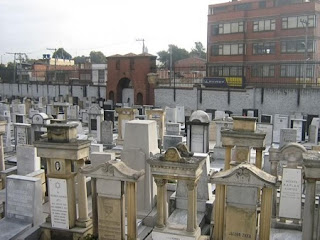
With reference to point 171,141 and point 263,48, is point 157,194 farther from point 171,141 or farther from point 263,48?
point 263,48

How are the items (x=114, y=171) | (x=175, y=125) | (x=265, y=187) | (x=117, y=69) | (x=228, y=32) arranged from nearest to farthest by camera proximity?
(x=265, y=187)
(x=114, y=171)
(x=175, y=125)
(x=117, y=69)
(x=228, y=32)

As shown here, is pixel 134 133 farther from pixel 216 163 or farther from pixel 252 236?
pixel 216 163

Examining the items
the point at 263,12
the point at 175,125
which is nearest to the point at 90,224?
the point at 175,125

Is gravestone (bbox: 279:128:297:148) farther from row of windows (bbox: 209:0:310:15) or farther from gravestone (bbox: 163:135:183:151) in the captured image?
row of windows (bbox: 209:0:310:15)

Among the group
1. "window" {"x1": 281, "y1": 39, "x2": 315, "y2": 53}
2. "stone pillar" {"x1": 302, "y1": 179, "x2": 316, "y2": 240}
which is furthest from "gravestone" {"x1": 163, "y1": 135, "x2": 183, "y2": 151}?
"window" {"x1": 281, "y1": 39, "x2": 315, "y2": 53}

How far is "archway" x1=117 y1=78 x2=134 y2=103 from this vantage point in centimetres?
3753

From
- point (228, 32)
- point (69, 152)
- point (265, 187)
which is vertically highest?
point (228, 32)

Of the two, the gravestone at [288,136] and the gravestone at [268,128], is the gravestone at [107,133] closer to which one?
the gravestone at [268,128]

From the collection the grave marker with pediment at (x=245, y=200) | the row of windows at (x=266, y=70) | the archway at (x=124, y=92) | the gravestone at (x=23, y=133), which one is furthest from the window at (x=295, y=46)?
the grave marker with pediment at (x=245, y=200)

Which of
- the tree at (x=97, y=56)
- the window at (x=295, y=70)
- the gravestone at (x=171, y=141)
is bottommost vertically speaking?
the gravestone at (x=171, y=141)

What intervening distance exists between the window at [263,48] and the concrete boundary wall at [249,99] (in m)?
10.0

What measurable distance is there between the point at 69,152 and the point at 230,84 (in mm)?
31904

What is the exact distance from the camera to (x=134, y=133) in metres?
Result: 9.98

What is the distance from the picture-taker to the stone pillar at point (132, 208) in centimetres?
785
